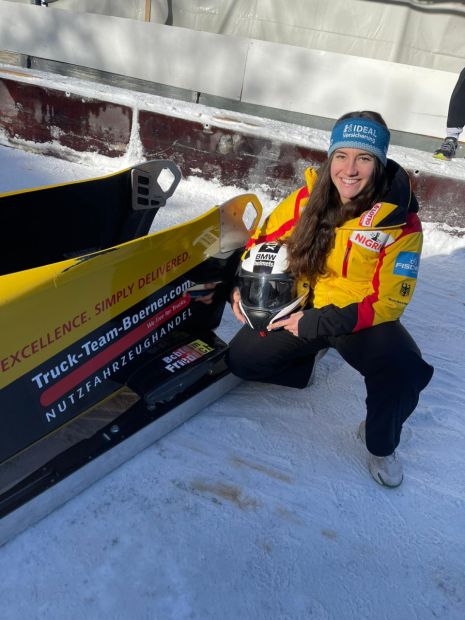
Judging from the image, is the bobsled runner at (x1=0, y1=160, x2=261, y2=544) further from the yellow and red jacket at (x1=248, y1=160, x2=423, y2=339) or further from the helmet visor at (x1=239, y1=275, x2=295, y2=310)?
the yellow and red jacket at (x1=248, y1=160, x2=423, y2=339)

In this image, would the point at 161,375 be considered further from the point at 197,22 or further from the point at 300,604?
the point at 197,22

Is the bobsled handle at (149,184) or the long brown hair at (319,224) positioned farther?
the bobsled handle at (149,184)

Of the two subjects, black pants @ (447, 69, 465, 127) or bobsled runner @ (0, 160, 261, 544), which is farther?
black pants @ (447, 69, 465, 127)

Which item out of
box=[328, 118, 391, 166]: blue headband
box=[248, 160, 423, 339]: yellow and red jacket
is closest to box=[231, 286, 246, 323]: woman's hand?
box=[248, 160, 423, 339]: yellow and red jacket

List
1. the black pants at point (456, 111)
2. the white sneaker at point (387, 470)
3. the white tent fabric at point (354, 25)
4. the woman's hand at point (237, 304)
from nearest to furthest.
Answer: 1. the white sneaker at point (387, 470)
2. the woman's hand at point (237, 304)
3. the black pants at point (456, 111)
4. the white tent fabric at point (354, 25)

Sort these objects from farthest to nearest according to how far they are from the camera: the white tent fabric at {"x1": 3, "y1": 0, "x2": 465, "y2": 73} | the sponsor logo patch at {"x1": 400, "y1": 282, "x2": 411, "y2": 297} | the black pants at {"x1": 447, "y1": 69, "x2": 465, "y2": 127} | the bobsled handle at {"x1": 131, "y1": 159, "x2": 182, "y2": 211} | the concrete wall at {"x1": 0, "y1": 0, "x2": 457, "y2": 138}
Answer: the white tent fabric at {"x1": 3, "y1": 0, "x2": 465, "y2": 73}, the concrete wall at {"x1": 0, "y1": 0, "x2": 457, "y2": 138}, the black pants at {"x1": 447, "y1": 69, "x2": 465, "y2": 127}, the bobsled handle at {"x1": 131, "y1": 159, "x2": 182, "y2": 211}, the sponsor logo patch at {"x1": 400, "y1": 282, "x2": 411, "y2": 297}

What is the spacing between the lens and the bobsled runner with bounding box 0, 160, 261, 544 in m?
1.80

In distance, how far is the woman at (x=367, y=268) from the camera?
212cm

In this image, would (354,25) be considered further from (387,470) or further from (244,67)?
(387,470)

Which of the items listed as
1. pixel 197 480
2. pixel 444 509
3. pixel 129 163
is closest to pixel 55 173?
pixel 129 163

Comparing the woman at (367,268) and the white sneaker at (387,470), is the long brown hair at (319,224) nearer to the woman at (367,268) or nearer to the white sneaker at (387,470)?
A: the woman at (367,268)

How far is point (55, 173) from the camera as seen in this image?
5.63 meters

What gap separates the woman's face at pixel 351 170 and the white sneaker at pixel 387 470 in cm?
123


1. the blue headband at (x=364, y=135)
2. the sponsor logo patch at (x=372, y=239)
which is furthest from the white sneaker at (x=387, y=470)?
the blue headband at (x=364, y=135)
